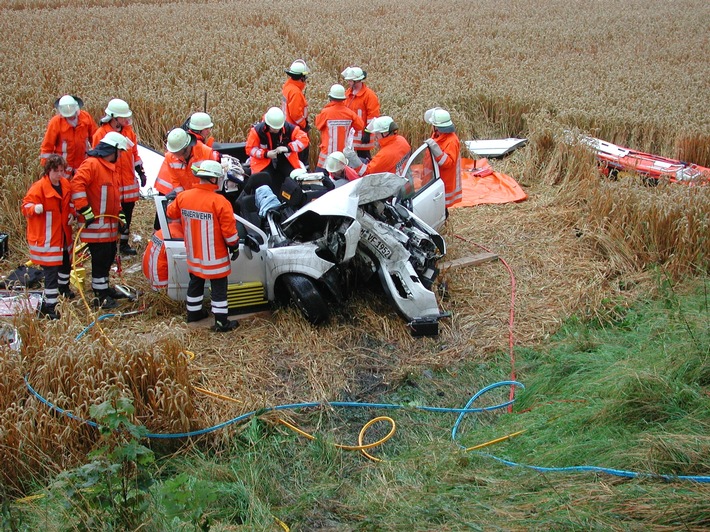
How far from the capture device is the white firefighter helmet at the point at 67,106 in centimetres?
827

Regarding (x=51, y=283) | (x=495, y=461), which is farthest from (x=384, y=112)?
(x=495, y=461)

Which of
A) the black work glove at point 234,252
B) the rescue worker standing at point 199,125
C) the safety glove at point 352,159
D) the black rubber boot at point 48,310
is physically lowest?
the black rubber boot at point 48,310

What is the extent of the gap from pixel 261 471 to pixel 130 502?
125cm

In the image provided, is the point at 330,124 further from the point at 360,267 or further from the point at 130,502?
the point at 130,502

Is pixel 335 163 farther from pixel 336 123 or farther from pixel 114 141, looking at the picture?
pixel 114 141

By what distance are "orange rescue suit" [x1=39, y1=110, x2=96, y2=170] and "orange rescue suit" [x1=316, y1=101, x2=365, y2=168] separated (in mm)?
3052

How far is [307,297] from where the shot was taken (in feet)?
22.0

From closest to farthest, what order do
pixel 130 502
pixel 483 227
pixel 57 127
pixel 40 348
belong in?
1. pixel 130 502
2. pixel 40 348
3. pixel 57 127
4. pixel 483 227

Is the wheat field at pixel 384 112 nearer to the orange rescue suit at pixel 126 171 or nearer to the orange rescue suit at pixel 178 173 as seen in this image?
the orange rescue suit at pixel 126 171

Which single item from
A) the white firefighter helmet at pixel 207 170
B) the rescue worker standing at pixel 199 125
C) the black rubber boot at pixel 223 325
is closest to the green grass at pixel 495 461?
the black rubber boot at pixel 223 325

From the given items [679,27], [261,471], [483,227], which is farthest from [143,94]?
[679,27]

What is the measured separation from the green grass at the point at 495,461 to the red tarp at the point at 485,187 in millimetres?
4153

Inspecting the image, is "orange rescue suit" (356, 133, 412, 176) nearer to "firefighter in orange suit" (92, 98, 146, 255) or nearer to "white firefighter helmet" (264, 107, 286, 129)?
"white firefighter helmet" (264, 107, 286, 129)

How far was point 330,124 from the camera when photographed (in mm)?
9961
